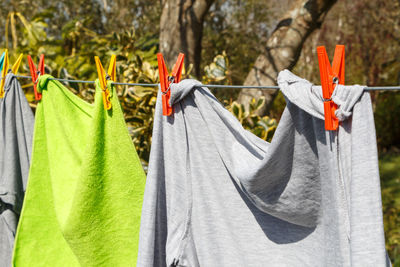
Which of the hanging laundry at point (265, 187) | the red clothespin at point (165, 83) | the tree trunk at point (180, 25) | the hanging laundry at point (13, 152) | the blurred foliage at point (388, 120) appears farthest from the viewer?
the blurred foliage at point (388, 120)

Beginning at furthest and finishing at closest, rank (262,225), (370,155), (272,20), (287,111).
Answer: (272,20), (262,225), (287,111), (370,155)

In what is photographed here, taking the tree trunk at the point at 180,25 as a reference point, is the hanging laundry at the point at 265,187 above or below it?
below

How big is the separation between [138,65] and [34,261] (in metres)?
1.00

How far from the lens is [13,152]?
1.29m

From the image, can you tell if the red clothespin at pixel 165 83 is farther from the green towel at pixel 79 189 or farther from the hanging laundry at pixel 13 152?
the hanging laundry at pixel 13 152

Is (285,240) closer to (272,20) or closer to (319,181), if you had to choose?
(319,181)

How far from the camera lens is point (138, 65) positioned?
196cm

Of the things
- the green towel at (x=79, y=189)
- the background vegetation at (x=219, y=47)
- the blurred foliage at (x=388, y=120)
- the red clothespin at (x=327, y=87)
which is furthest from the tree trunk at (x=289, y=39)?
the blurred foliage at (x=388, y=120)

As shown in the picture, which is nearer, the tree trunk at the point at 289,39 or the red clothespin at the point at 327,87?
the red clothespin at the point at 327,87

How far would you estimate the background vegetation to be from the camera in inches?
73.5

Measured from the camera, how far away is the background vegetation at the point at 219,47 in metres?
1.87

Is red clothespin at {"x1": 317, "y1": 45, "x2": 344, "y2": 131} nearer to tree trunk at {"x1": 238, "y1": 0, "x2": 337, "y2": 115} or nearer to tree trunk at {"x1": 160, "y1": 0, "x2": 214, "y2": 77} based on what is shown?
tree trunk at {"x1": 238, "y1": 0, "x2": 337, "y2": 115}

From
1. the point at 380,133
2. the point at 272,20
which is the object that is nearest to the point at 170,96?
the point at 272,20

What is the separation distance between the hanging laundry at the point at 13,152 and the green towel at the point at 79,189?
0.38 ft
